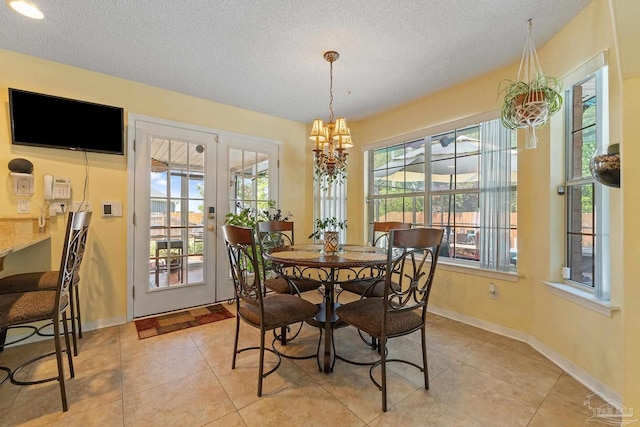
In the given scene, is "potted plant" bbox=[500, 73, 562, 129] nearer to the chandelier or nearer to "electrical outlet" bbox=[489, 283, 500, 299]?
the chandelier

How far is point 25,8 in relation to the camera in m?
1.84

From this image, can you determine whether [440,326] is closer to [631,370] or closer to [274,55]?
[631,370]

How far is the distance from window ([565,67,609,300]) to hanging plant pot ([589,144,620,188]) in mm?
418

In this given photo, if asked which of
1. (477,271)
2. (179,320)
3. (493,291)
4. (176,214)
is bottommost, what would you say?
(179,320)

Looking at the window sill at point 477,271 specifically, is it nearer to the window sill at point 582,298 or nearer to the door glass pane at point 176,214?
the window sill at point 582,298

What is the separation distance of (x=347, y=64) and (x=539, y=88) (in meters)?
1.50

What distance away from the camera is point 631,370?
1.20 meters

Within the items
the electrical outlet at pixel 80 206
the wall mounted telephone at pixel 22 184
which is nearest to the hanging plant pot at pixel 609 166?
the electrical outlet at pixel 80 206

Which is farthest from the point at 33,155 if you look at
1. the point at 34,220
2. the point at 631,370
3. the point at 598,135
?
the point at 598,135

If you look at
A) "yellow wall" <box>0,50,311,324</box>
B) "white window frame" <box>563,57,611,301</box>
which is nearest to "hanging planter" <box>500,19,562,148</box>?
"white window frame" <box>563,57,611,301</box>

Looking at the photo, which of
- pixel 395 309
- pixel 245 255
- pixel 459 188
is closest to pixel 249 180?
pixel 245 255

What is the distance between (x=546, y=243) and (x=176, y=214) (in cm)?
364

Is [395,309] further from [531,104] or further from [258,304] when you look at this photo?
[531,104]

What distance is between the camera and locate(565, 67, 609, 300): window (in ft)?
A: 5.90
